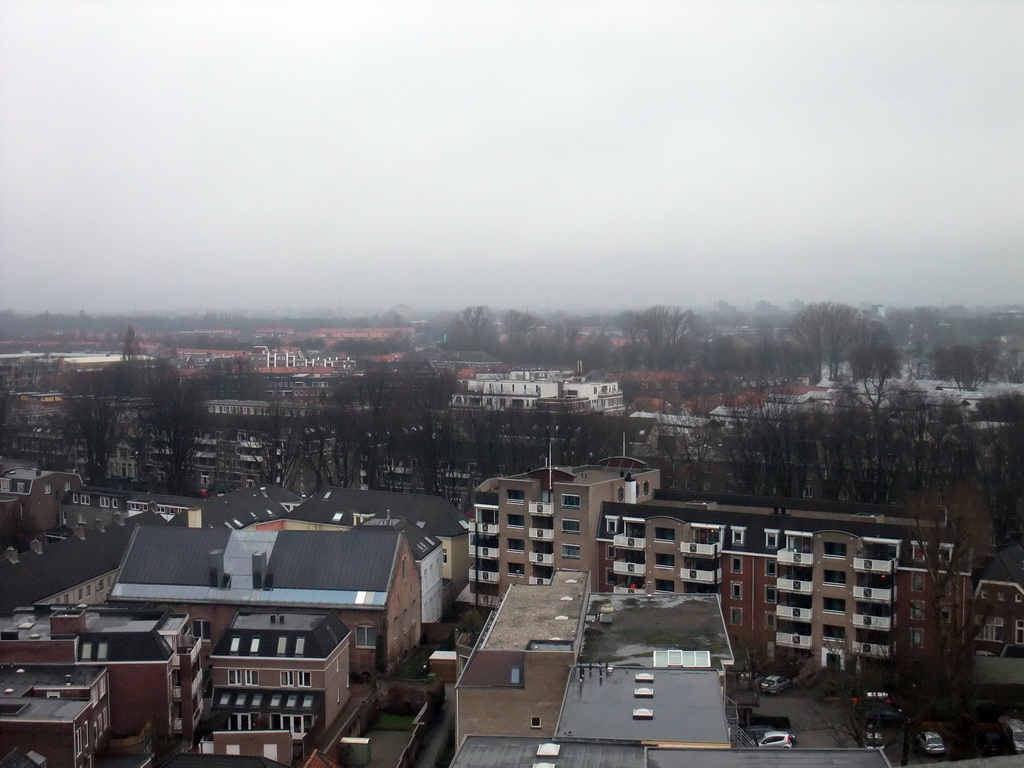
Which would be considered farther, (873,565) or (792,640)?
(792,640)

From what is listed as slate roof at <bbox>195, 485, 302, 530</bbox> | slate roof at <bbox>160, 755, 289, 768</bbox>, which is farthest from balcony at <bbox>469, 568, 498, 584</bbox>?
slate roof at <bbox>160, 755, 289, 768</bbox>

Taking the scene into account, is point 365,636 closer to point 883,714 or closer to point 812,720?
point 812,720

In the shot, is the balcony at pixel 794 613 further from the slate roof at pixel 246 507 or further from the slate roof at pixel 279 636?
the slate roof at pixel 246 507

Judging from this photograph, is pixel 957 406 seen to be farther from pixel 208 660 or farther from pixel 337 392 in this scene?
pixel 208 660

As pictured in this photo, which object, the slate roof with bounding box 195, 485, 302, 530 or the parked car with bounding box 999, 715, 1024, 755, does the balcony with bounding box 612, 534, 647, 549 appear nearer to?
the parked car with bounding box 999, 715, 1024, 755

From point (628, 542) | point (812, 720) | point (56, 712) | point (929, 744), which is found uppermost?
point (628, 542)

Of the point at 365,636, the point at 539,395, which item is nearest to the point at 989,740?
A: the point at 365,636

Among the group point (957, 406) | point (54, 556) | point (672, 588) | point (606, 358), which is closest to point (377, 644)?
point (672, 588)
